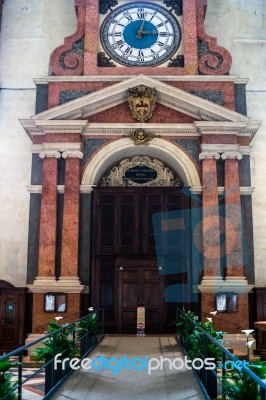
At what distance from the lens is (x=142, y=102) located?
15.8m

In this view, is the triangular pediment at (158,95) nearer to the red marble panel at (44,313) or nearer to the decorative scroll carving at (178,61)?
the decorative scroll carving at (178,61)

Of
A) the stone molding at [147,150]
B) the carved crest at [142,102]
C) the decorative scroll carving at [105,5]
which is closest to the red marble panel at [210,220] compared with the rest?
the stone molding at [147,150]

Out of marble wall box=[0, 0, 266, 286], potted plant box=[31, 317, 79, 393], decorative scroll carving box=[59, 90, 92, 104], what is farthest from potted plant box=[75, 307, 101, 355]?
decorative scroll carving box=[59, 90, 92, 104]

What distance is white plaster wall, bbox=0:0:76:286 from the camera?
57.4ft

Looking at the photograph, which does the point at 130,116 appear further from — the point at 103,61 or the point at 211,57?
the point at 211,57

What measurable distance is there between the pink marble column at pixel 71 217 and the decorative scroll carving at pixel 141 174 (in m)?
1.57

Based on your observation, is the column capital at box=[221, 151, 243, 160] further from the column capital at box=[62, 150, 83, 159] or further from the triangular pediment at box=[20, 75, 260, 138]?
the column capital at box=[62, 150, 83, 159]

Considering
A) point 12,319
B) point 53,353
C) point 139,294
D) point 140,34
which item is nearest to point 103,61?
point 140,34

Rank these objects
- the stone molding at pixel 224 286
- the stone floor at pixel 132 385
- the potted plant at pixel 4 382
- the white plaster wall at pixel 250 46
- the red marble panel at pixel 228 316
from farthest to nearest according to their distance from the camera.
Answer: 1. the white plaster wall at pixel 250 46
2. the stone molding at pixel 224 286
3. the red marble panel at pixel 228 316
4. the stone floor at pixel 132 385
5. the potted plant at pixel 4 382

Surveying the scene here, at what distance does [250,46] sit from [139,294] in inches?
391

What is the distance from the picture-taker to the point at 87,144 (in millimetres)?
15867

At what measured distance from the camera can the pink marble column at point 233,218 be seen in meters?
14.8

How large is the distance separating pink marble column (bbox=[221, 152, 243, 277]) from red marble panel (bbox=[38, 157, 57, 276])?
496 centimetres

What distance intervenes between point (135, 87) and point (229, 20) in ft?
19.9
